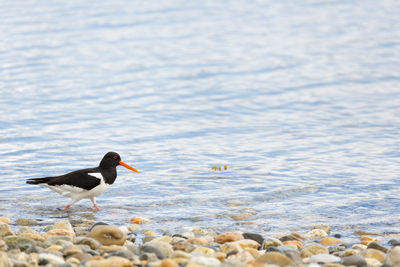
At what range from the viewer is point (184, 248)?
7.93 meters

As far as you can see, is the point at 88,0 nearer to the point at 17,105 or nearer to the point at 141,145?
the point at 17,105

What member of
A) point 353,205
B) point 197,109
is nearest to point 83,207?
point 353,205

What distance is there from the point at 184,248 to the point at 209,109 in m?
9.93

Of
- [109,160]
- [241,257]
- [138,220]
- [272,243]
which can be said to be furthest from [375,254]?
[109,160]

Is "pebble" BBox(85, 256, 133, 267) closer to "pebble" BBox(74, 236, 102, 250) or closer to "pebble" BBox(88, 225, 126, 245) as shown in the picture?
"pebble" BBox(74, 236, 102, 250)

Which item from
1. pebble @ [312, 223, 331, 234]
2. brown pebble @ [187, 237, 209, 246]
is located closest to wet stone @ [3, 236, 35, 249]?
brown pebble @ [187, 237, 209, 246]

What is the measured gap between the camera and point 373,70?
2131 cm

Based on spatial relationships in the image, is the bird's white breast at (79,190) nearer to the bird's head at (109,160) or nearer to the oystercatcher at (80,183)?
the oystercatcher at (80,183)

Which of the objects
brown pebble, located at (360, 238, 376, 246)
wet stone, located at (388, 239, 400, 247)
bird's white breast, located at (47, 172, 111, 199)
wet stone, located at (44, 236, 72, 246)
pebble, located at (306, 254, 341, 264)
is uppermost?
bird's white breast, located at (47, 172, 111, 199)

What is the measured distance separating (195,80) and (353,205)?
10195 millimetres

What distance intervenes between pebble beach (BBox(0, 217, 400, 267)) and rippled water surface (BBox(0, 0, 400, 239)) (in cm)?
91

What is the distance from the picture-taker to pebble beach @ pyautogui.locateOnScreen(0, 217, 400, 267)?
23.0 ft

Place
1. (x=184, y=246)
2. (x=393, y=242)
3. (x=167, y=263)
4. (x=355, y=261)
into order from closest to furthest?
(x=167, y=263) < (x=355, y=261) < (x=184, y=246) < (x=393, y=242)

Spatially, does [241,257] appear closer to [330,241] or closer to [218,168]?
[330,241]
